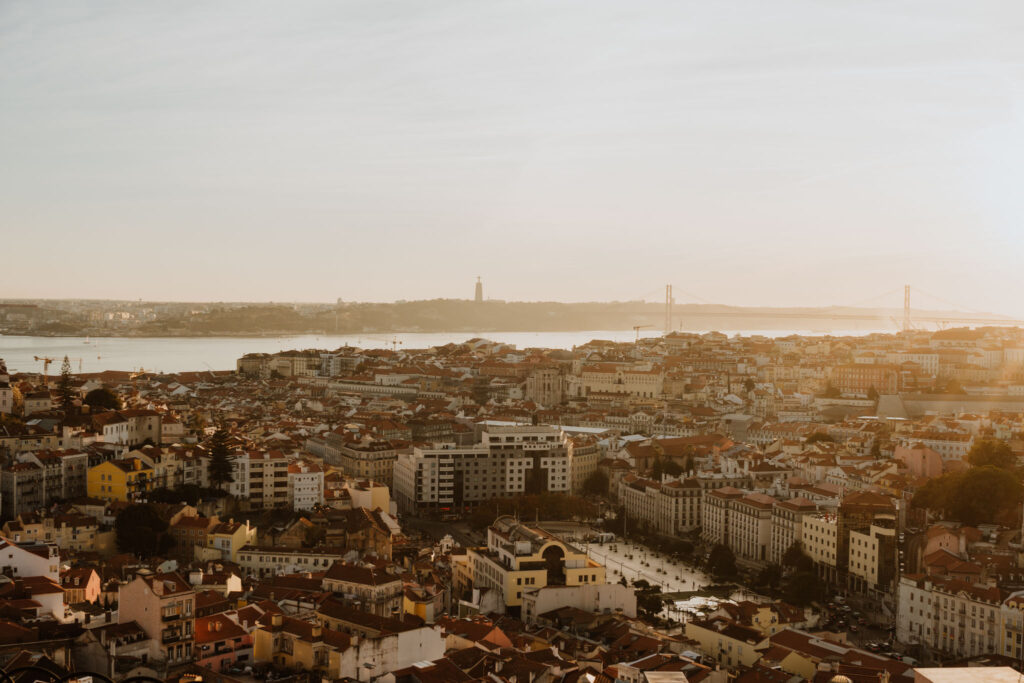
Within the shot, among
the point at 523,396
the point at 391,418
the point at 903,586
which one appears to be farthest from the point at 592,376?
the point at 903,586

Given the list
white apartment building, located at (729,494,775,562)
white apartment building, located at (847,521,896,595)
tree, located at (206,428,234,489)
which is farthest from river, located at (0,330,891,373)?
white apartment building, located at (847,521,896,595)

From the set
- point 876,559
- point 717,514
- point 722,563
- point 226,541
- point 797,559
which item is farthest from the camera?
point 717,514

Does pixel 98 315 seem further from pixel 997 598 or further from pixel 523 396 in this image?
pixel 997 598

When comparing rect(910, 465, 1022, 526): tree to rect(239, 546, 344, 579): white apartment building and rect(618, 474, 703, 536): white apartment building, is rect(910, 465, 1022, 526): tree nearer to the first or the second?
rect(618, 474, 703, 536): white apartment building

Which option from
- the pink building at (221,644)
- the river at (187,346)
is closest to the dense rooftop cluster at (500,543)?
the pink building at (221,644)

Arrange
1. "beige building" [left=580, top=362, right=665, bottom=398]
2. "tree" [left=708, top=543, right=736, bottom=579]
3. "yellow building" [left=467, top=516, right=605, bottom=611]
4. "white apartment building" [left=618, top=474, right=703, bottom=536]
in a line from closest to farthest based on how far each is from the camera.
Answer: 1. "yellow building" [left=467, top=516, right=605, bottom=611]
2. "tree" [left=708, top=543, right=736, bottom=579]
3. "white apartment building" [left=618, top=474, right=703, bottom=536]
4. "beige building" [left=580, top=362, right=665, bottom=398]

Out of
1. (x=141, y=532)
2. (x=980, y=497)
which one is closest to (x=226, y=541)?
(x=141, y=532)

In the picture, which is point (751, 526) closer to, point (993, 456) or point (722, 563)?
point (722, 563)
